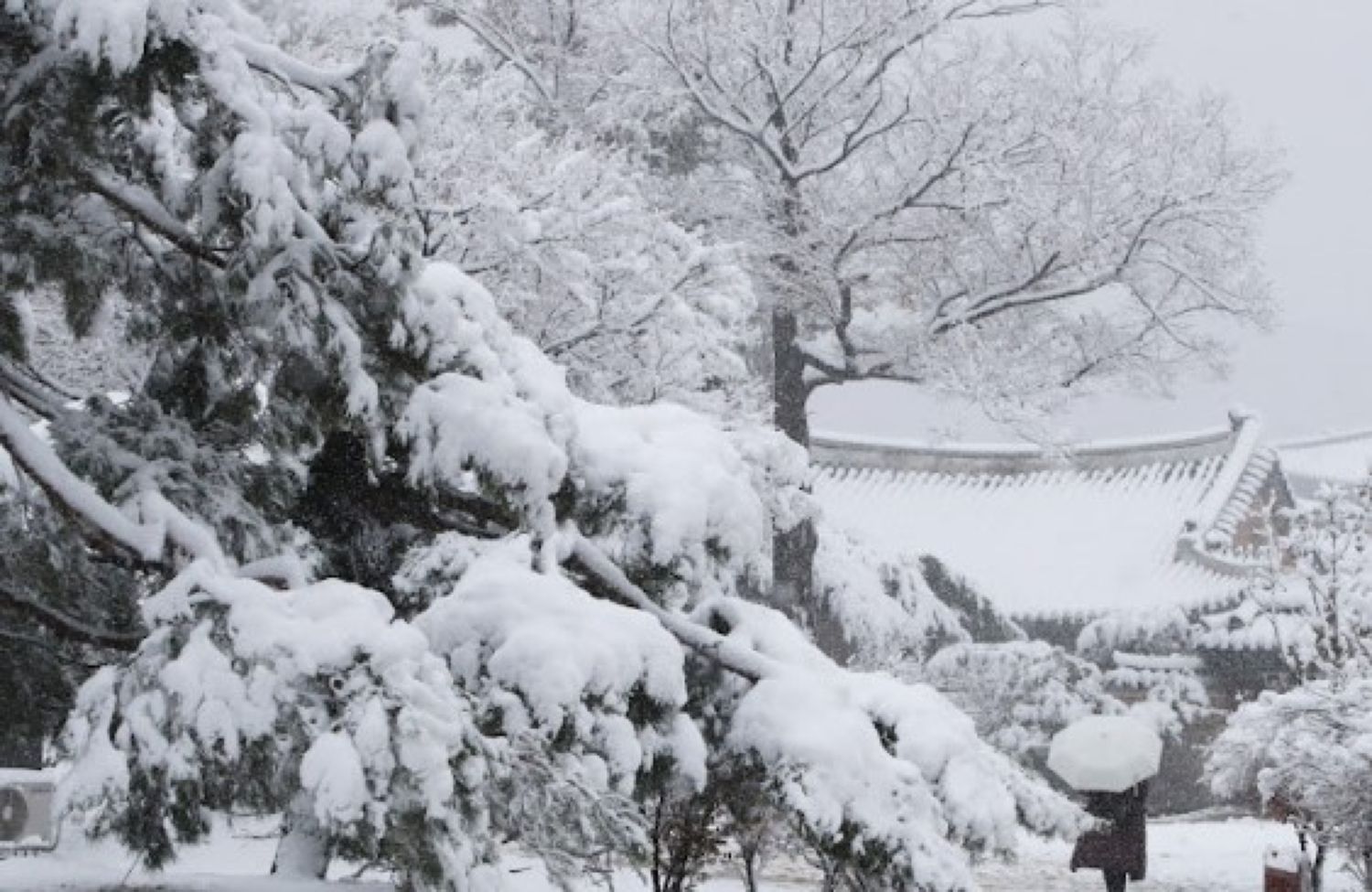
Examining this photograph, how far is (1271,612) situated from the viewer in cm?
1148

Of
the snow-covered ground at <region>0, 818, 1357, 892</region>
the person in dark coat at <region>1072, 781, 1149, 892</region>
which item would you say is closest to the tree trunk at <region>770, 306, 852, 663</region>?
the snow-covered ground at <region>0, 818, 1357, 892</region>

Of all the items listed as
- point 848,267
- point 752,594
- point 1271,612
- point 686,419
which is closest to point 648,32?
point 848,267

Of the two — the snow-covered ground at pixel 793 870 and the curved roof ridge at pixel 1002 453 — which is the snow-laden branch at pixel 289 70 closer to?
the snow-covered ground at pixel 793 870

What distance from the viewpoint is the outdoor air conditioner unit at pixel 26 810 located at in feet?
26.5

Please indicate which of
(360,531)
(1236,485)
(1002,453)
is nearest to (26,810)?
(360,531)

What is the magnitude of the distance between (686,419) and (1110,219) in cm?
961

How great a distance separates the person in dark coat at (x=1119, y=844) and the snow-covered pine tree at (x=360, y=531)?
18.9 feet

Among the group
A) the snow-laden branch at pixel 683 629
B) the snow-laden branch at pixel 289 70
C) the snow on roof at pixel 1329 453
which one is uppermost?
the snow on roof at pixel 1329 453

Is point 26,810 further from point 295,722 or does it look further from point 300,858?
point 295,722

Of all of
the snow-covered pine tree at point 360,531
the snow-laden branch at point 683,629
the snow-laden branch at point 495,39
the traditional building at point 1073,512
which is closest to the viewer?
the snow-covered pine tree at point 360,531

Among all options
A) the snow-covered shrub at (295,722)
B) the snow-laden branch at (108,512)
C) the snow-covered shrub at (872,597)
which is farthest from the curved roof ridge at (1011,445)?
the snow-covered shrub at (295,722)

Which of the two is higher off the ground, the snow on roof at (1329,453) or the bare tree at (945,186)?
the snow on roof at (1329,453)

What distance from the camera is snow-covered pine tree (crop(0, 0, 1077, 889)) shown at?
12.0 feet

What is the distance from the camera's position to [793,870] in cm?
1345
